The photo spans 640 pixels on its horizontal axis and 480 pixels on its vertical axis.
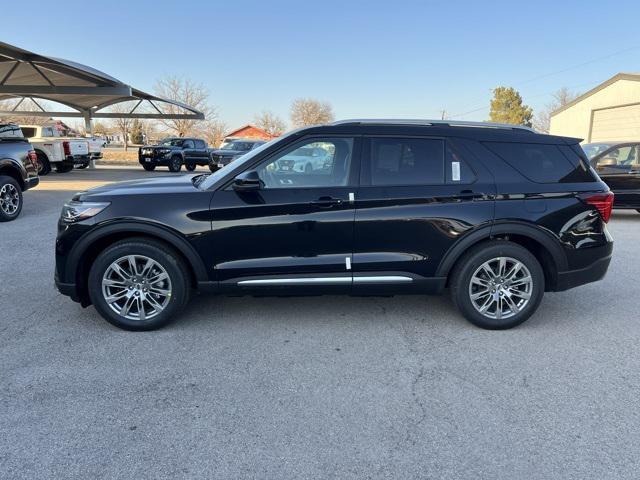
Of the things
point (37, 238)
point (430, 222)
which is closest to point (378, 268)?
point (430, 222)

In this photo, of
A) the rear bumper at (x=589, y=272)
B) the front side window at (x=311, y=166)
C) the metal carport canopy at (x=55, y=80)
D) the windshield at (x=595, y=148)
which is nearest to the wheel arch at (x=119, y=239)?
the front side window at (x=311, y=166)

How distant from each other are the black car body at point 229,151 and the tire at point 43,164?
255 inches

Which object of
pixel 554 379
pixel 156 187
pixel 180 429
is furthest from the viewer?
pixel 156 187

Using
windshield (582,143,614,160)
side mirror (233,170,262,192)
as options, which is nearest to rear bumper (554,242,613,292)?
side mirror (233,170,262,192)

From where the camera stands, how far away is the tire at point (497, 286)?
157 inches

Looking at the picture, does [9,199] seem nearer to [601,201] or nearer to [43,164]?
[601,201]

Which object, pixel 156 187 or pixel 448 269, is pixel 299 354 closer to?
pixel 448 269

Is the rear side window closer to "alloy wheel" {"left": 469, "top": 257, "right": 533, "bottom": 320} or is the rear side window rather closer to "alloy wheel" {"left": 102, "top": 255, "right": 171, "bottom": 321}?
"alloy wheel" {"left": 469, "top": 257, "right": 533, "bottom": 320}

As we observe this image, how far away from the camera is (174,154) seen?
23.4 meters

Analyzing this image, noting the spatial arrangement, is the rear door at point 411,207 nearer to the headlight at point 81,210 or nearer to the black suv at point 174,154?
the headlight at point 81,210

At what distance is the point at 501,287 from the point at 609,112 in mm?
25692

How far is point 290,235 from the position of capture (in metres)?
3.82

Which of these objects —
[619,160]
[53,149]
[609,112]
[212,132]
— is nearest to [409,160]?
[619,160]

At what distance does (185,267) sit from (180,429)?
1.57 m
